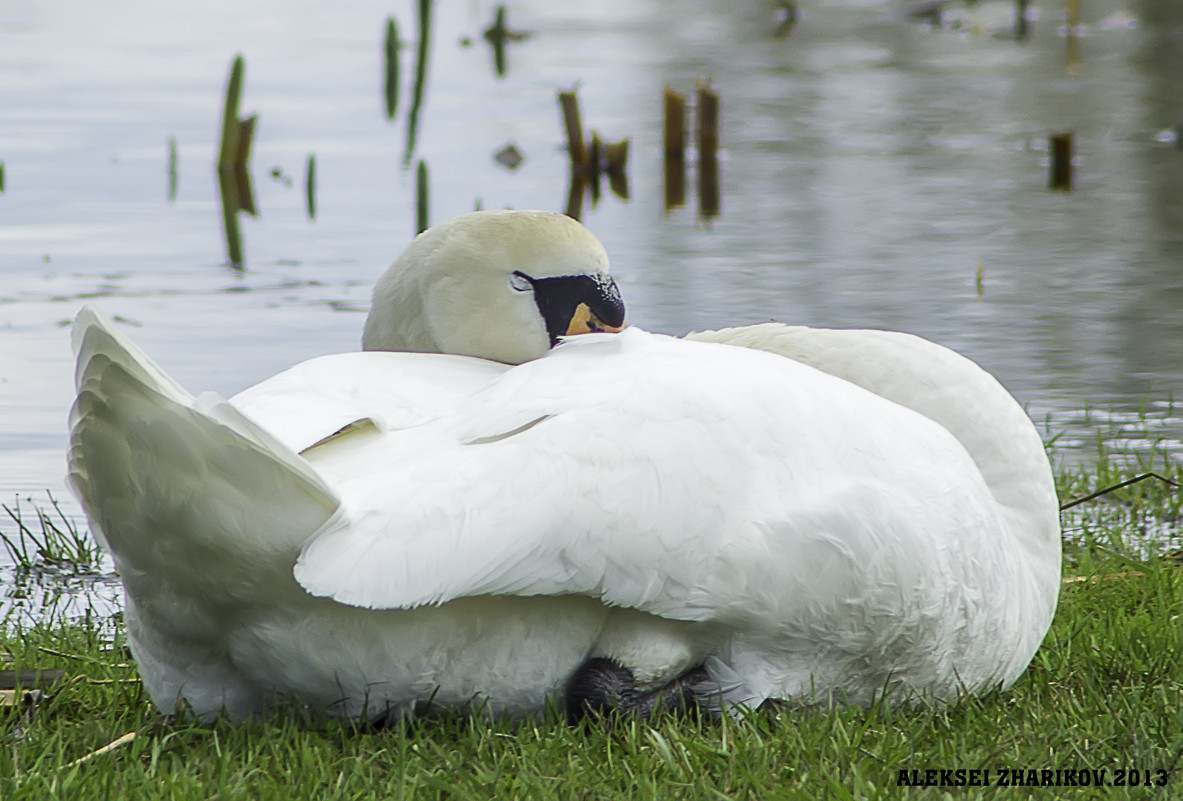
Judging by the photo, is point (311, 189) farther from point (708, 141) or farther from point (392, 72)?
point (392, 72)

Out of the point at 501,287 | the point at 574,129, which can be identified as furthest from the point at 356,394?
Answer: the point at 574,129

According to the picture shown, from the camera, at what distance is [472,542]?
109 inches

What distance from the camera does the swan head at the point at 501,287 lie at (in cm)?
380

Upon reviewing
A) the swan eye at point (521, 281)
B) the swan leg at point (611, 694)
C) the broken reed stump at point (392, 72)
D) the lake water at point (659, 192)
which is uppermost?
the swan eye at point (521, 281)

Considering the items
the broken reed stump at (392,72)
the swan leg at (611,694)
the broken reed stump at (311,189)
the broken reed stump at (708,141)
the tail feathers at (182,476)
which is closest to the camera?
the tail feathers at (182,476)

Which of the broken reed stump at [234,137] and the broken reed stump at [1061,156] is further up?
the broken reed stump at [234,137]

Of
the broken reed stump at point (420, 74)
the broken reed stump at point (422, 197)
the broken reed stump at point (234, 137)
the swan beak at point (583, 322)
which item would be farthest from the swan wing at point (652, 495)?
the broken reed stump at point (234, 137)

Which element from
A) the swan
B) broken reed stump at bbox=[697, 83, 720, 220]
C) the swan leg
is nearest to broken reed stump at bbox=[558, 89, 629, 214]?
broken reed stump at bbox=[697, 83, 720, 220]

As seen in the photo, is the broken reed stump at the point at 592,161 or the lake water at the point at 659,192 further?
the broken reed stump at the point at 592,161

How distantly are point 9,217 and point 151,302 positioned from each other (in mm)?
2276

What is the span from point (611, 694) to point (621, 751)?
95 mm

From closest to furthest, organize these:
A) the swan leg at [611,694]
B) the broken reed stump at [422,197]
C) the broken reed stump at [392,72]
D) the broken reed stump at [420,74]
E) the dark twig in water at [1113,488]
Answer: the swan leg at [611,694]
the dark twig in water at [1113,488]
the broken reed stump at [422,197]
the broken reed stump at [420,74]
the broken reed stump at [392,72]

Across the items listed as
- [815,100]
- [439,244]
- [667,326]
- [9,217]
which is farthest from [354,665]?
[815,100]

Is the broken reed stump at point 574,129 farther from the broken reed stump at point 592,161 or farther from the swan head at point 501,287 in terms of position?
the swan head at point 501,287
